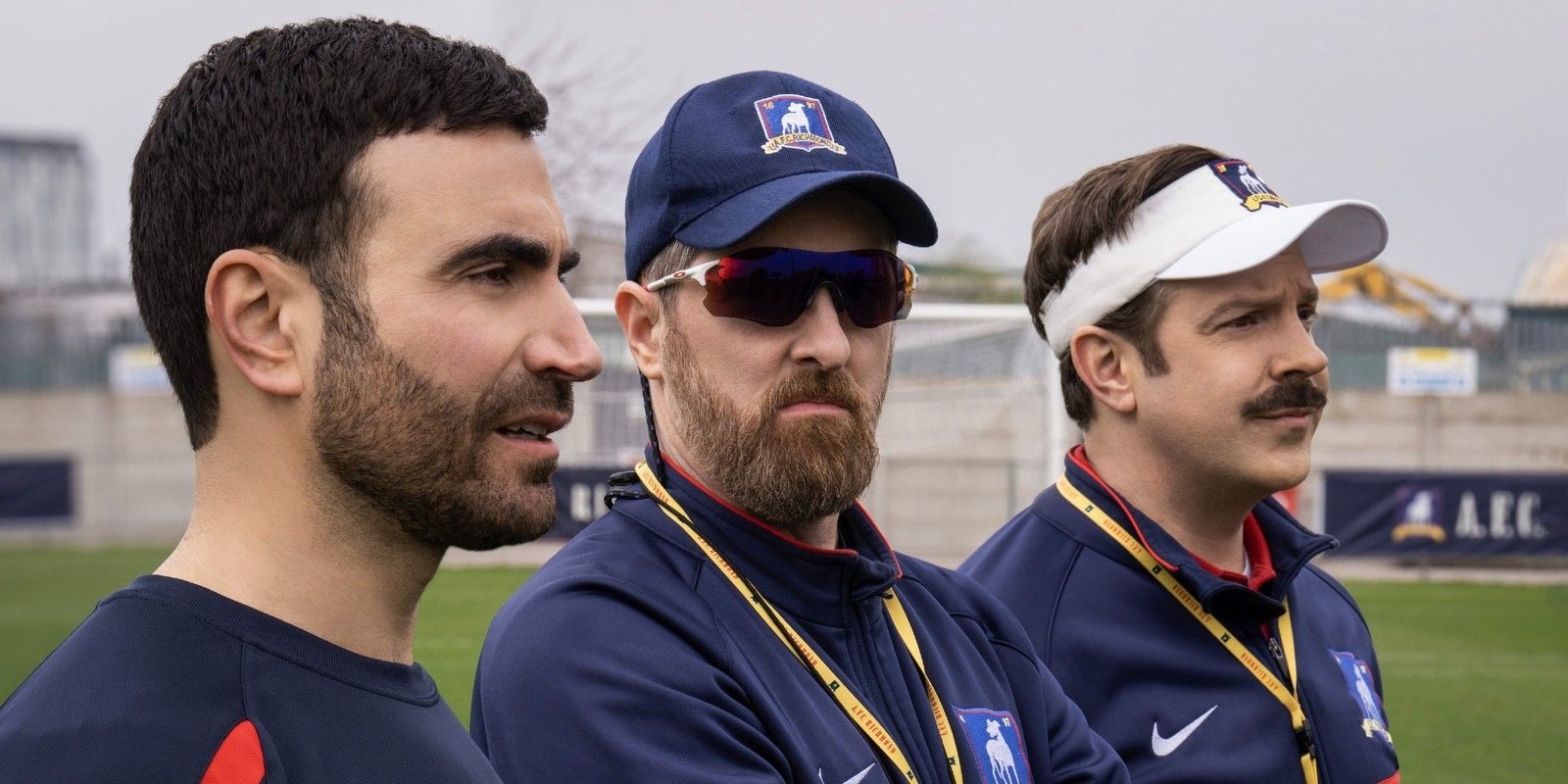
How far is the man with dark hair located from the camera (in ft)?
4.84

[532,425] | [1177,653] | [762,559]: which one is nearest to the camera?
[532,425]

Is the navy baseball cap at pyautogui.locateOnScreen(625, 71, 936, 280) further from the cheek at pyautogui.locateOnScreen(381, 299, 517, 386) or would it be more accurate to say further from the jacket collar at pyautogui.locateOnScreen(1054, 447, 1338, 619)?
the jacket collar at pyautogui.locateOnScreen(1054, 447, 1338, 619)

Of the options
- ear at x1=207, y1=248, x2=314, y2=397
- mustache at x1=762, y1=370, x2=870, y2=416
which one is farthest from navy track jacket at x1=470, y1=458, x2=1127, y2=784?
ear at x1=207, y1=248, x2=314, y2=397

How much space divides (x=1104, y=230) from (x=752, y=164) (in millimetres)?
976

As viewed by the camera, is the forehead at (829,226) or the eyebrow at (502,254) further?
the forehead at (829,226)

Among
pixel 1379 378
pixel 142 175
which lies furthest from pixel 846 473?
pixel 1379 378

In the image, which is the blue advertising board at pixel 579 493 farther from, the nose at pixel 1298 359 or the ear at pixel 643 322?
the ear at pixel 643 322

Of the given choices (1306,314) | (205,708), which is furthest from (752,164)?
(1306,314)

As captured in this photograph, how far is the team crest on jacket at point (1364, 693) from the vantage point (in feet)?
8.74

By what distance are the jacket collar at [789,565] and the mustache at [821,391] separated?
0.56 ft

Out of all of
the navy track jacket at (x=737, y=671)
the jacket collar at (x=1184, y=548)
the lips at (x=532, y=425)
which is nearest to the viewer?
the lips at (x=532, y=425)

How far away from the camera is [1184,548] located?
2.68 m

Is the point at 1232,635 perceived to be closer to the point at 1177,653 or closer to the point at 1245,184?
the point at 1177,653

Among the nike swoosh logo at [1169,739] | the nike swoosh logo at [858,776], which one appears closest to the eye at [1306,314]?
the nike swoosh logo at [1169,739]
